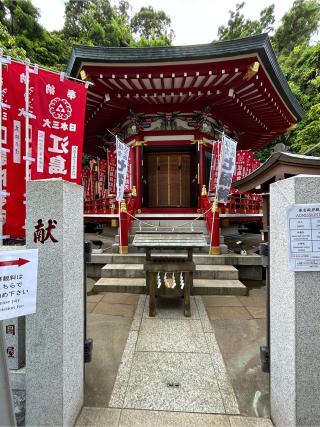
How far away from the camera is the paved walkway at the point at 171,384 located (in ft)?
7.51

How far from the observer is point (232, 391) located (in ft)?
8.63

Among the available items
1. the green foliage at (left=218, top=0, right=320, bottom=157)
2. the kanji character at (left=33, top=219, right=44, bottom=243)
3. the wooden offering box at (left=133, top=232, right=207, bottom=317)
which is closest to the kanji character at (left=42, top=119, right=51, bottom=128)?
the kanji character at (left=33, top=219, right=44, bottom=243)

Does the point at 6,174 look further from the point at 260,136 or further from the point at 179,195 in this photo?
the point at 260,136

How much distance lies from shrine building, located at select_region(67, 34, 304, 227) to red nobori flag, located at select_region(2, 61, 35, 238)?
424cm

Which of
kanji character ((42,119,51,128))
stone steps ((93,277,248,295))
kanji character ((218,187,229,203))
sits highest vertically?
kanji character ((42,119,51,128))

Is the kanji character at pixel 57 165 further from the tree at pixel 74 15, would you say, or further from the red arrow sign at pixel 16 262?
the tree at pixel 74 15

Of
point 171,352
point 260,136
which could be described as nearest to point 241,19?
point 260,136

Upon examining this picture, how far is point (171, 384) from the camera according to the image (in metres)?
2.71

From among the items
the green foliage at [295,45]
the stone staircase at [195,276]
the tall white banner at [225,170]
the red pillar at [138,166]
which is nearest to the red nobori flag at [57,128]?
the stone staircase at [195,276]

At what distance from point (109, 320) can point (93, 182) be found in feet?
31.5

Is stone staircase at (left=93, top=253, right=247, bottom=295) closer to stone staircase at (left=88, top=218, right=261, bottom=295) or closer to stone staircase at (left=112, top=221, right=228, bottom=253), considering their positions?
stone staircase at (left=88, top=218, right=261, bottom=295)

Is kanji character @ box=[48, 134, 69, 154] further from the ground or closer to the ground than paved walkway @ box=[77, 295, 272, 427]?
further from the ground

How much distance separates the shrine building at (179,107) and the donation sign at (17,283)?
6.91 m

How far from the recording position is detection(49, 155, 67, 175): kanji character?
3.66 meters
